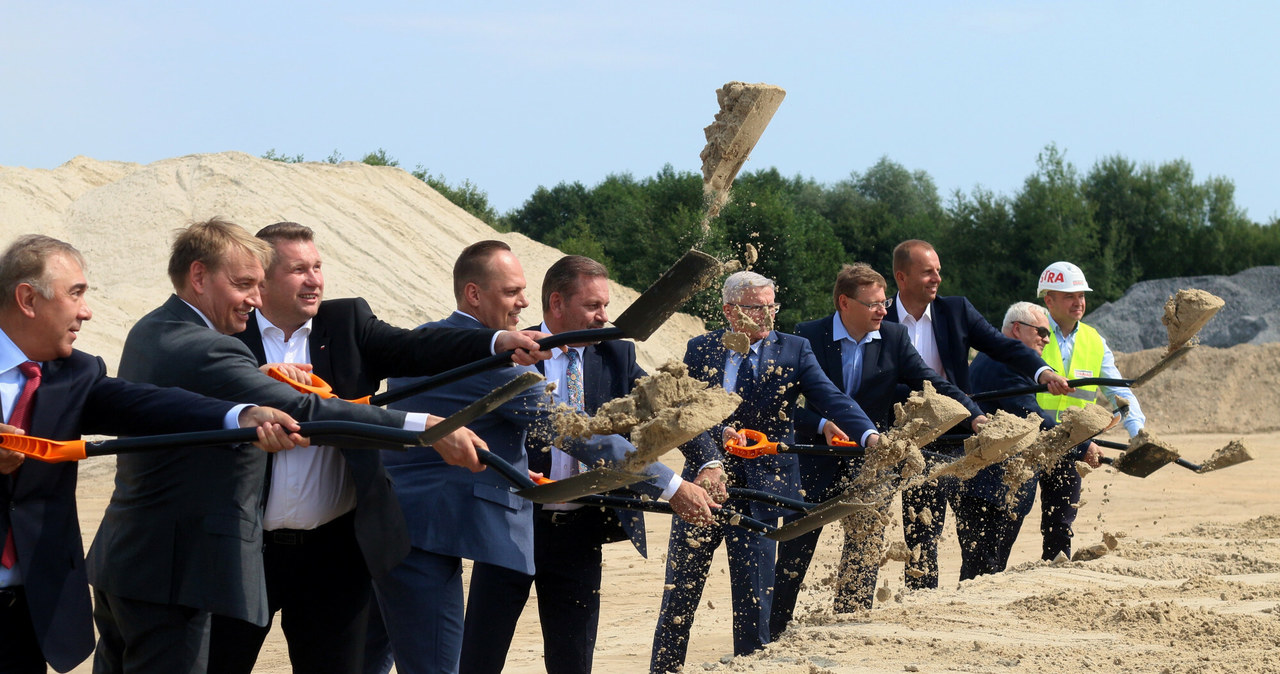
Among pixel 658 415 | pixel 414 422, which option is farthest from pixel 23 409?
pixel 658 415

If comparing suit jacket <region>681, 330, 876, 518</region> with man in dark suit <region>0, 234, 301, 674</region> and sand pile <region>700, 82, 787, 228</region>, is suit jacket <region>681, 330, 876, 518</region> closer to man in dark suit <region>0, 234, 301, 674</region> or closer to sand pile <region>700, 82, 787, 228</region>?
sand pile <region>700, 82, 787, 228</region>

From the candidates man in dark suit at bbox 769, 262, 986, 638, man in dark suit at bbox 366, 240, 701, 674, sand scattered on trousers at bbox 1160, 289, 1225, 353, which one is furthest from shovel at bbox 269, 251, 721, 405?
sand scattered on trousers at bbox 1160, 289, 1225, 353

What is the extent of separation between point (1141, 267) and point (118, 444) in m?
37.8

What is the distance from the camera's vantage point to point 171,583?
3.49m

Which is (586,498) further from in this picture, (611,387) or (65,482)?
(65,482)

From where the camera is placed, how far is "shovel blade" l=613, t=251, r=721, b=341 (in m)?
4.13

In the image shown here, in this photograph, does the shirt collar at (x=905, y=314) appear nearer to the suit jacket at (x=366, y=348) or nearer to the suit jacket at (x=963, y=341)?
the suit jacket at (x=963, y=341)

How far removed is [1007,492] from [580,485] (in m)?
4.14

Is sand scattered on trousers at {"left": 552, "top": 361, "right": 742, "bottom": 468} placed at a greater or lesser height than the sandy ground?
greater

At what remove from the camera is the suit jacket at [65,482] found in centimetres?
339

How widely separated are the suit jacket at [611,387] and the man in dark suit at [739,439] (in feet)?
1.67

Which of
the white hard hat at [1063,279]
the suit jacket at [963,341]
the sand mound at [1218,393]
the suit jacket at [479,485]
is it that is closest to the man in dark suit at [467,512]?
the suit jacket at [479,485]

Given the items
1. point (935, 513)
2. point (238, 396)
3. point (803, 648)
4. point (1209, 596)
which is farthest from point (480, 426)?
point (1209, 596)

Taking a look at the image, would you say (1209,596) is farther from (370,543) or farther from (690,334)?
(690,334)
